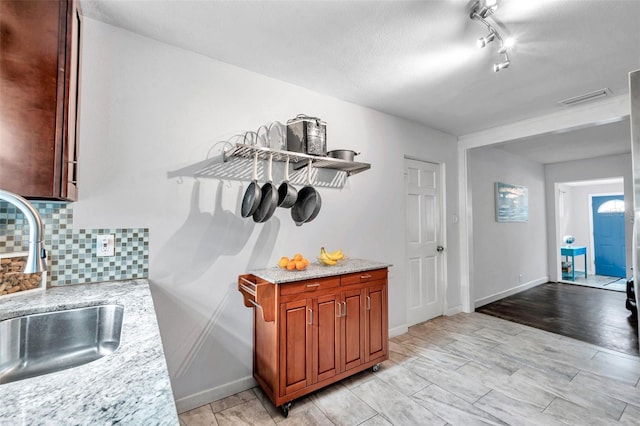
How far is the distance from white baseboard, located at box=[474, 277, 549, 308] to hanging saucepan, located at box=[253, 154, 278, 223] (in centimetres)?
368

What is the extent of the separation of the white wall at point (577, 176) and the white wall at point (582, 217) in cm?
126

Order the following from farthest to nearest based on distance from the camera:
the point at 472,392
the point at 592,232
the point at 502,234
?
1. the point at 592,232
2. the point at 502,234
3. the point at 472,392

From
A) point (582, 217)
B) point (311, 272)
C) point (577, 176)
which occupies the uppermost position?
point (577, 176)

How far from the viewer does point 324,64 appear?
223cm

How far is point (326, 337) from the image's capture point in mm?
2107

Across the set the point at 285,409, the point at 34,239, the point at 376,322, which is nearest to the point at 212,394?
the point at 285,409

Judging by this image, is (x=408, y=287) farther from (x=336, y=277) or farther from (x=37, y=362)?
(x=37, y=362)

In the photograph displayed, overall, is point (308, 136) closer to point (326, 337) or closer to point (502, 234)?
point (326, 337)

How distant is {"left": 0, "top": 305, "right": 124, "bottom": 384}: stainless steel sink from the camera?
1.10 meters

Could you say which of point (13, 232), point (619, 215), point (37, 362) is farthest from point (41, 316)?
point (619, 215)

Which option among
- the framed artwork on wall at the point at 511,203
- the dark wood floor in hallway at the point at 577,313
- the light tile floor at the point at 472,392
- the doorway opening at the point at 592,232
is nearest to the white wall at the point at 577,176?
the doorway opening at the point at 592,232

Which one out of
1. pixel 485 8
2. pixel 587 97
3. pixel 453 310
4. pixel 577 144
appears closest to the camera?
pixel 485 8

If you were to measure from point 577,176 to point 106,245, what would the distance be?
757cm

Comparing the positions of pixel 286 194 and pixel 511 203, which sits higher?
pixel 511 203
